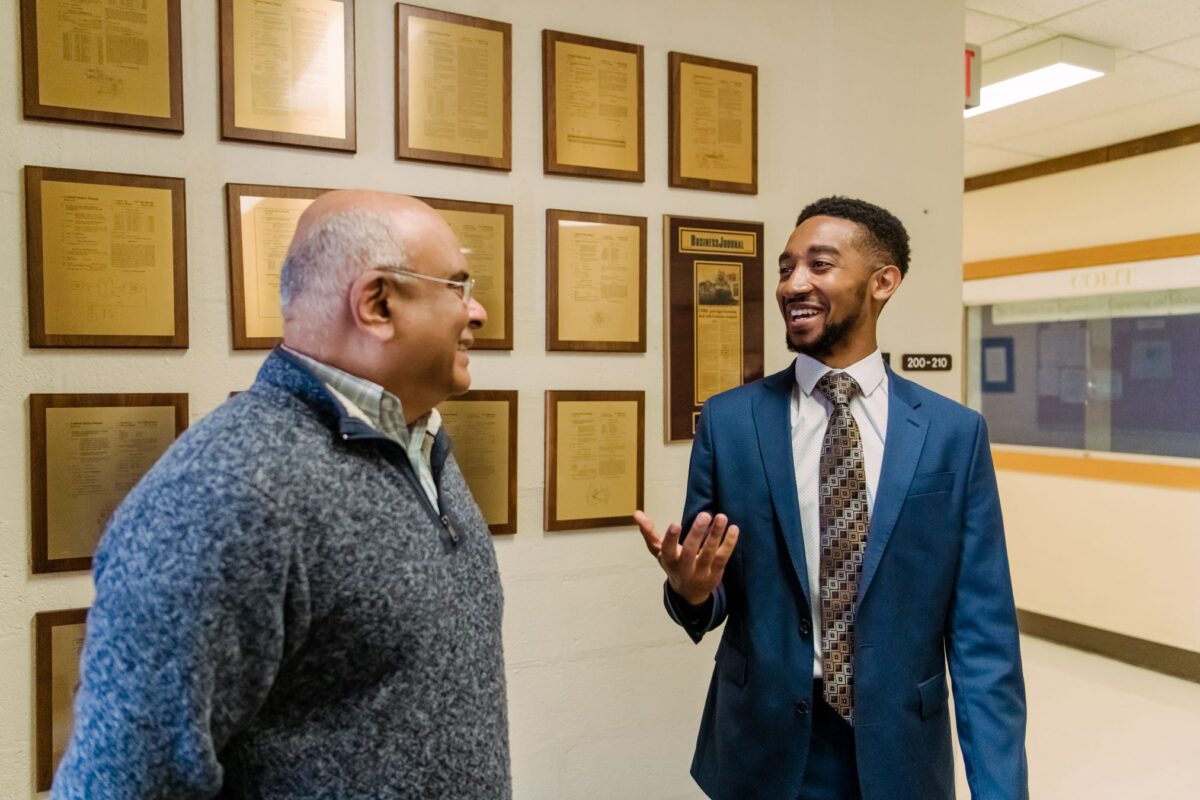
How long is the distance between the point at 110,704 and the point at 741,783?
1042 mm

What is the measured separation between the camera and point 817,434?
62.1 inches

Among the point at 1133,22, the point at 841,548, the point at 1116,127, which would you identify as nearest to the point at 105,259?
the point at 841,548

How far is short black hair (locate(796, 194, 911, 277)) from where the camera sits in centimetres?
162

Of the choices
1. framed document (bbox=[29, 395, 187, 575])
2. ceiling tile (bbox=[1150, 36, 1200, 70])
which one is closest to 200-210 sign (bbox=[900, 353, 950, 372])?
ceiling tile (bbox=[1150, 36, 1200, 70])

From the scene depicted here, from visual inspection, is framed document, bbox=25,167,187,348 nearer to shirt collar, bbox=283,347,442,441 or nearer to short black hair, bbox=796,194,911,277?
shirt collar, bbox=283,347,442,441

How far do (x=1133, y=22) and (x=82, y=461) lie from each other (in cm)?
375

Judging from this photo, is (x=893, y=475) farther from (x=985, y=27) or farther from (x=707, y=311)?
(x=985, y=27)

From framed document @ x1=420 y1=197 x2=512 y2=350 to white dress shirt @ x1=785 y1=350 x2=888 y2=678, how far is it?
2.63ft

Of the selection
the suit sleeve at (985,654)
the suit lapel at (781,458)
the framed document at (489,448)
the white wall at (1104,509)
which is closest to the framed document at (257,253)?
the framed document at (489,448)

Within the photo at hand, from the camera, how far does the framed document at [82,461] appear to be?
1702 mm

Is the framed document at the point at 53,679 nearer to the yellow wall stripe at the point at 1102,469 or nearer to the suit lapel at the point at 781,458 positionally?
the suit lapel at the point at 781,458

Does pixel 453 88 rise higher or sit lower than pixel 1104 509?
higher

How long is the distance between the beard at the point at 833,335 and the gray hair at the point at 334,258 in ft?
2.68

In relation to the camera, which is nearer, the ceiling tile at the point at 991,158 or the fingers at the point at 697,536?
the fingers at the point at 697,536
